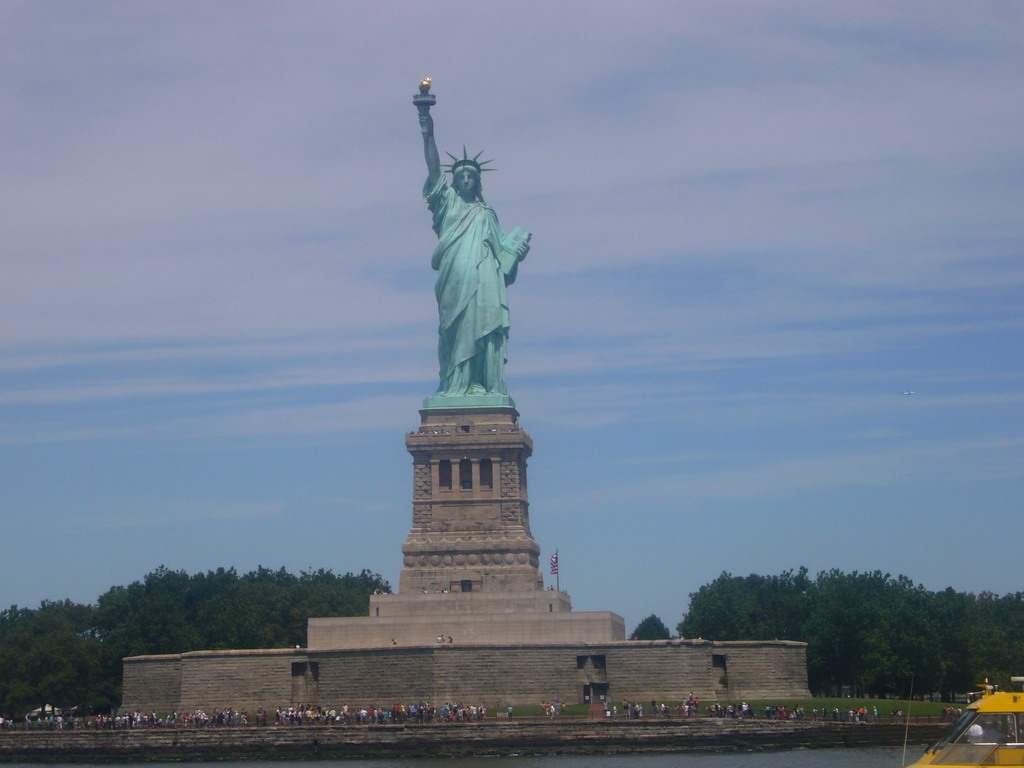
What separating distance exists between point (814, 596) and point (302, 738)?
24874mm

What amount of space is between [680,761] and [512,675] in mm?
9130

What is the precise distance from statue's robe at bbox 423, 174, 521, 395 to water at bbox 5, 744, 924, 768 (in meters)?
16.7

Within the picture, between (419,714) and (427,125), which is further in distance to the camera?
(427,125)

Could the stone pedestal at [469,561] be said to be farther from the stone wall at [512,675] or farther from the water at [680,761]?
the water at [680,761]

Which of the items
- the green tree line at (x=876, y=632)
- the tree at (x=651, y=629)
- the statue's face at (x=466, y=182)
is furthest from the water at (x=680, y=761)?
the tree at (x=651, y=629)

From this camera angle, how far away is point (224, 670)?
53.3m

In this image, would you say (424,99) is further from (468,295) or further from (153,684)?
(153,684)

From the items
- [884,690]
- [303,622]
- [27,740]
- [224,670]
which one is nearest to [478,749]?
[224,670]

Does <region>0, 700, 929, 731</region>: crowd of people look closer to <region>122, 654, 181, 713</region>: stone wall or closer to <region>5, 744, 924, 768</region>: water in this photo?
<region>5, 744, 924, 768</region>: water

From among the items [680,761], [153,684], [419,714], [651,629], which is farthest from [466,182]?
[651,629]

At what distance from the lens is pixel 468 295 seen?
5919 cm

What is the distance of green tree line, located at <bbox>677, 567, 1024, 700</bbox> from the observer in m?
58.6

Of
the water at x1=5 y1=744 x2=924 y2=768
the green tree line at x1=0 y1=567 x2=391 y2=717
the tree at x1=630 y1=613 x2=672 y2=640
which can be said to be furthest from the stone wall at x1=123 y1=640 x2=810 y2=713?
the tree at x1=630 y1=613 x2=672 y2=640

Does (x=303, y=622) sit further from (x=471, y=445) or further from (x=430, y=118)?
(x=430, y=118)
